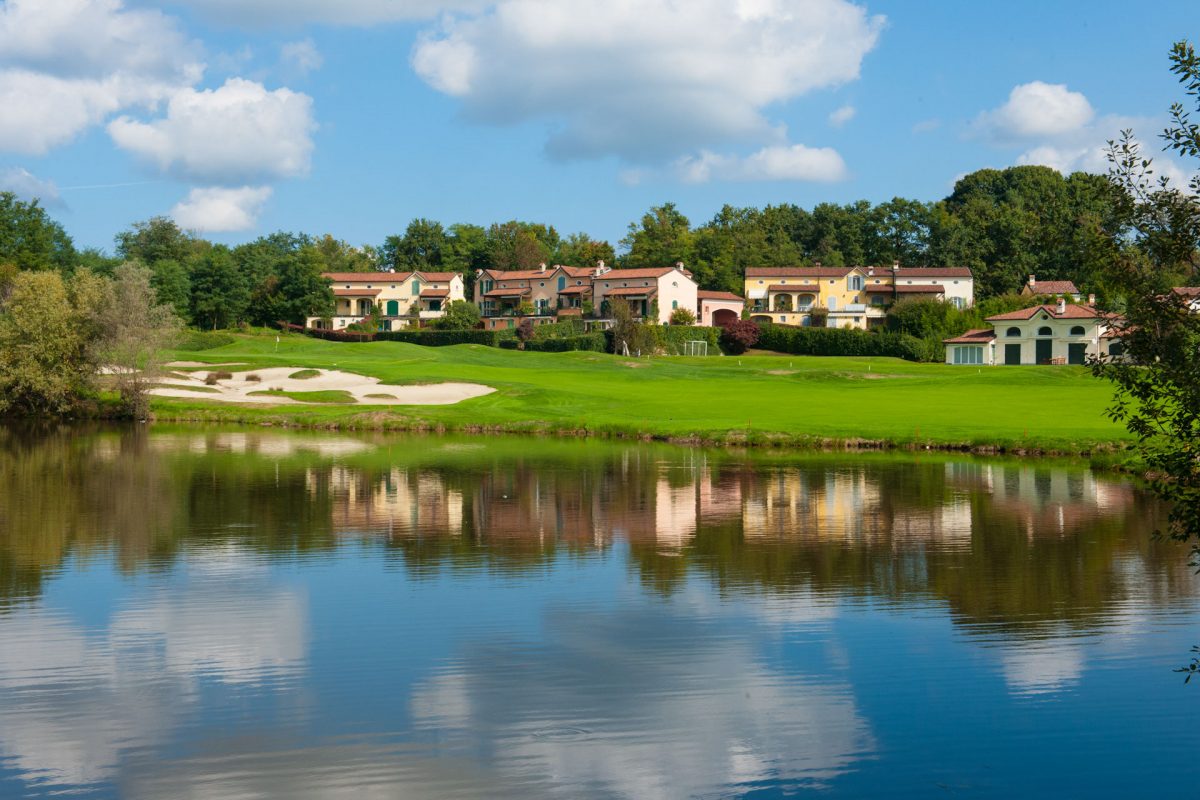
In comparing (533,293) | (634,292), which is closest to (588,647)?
(634,292)

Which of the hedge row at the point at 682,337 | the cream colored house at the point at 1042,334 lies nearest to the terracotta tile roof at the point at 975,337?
the cream colored house at the point at 1042,334

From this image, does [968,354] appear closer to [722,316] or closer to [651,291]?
[722,316]

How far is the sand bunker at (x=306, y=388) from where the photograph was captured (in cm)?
5944

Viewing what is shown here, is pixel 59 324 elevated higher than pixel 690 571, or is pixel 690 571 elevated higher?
pixel 59 324

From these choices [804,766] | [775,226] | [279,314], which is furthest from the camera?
[775,226]

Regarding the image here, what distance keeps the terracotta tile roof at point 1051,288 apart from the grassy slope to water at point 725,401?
115ft

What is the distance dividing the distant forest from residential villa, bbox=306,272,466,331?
17.6 ft

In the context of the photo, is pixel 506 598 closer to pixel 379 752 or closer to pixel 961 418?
pixel 379 752

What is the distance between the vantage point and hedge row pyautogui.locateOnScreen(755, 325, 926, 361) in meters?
99.6

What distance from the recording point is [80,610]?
17359mm

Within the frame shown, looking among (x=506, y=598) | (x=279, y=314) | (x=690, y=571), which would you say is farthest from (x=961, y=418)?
(x=279, y=314)

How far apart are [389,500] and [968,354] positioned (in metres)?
76.5

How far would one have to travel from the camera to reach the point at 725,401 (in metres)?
60.3

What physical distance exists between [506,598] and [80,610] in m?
6.11
